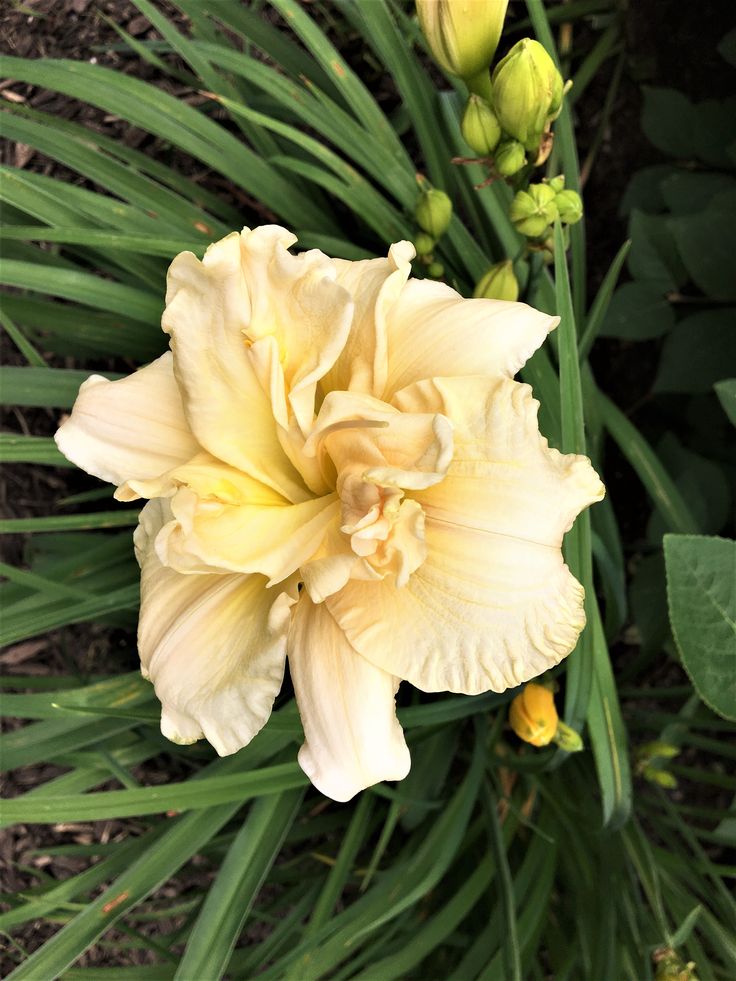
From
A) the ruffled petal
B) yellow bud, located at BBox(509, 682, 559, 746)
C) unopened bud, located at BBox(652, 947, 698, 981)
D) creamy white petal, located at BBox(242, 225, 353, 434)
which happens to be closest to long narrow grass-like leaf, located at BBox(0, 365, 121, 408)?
creamy white petal, located at BBox(242, 225, 353, 434)

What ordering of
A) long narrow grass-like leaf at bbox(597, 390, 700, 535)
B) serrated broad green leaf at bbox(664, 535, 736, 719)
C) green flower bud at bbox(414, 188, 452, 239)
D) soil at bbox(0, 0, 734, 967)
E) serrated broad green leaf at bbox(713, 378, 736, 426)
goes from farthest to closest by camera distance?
soil at bbox(0, 0, 734, 967) < long narrow grass-like leaf at bbox(597, 390, 700, 535) < green flower bud at bbox(414, 188, 452, 239) < serrated broad green leaf at bbox(713, 378, 736, 426) < serrated broad green leaf at bbox(664, 535, 736, 719)

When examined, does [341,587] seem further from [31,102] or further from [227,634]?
[31,102]

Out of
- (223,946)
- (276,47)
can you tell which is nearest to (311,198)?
(276,47)

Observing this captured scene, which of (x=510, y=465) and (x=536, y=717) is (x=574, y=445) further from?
(x=536, y=717)

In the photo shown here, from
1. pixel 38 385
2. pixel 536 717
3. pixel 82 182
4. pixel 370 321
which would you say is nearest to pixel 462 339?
pixel 370 321

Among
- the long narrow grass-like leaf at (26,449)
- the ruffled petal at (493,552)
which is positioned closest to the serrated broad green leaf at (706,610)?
the ruffled petal at (493,552)

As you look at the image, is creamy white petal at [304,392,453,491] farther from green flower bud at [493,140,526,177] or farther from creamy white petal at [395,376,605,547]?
green flower bud at [493,140,526,177]
